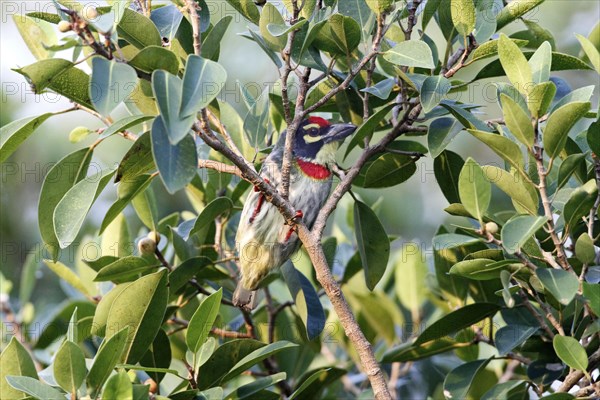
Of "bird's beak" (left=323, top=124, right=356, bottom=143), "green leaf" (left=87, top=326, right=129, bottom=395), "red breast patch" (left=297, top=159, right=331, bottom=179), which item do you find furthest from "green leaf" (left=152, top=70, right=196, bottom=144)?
"red breast patch" (left=297, top=159, right=331, bottom=179)

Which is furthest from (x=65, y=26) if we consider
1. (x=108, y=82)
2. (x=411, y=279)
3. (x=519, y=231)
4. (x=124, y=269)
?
(x=411, y=279)

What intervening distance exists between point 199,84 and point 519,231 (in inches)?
33.2

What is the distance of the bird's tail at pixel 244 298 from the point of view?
3.04 m

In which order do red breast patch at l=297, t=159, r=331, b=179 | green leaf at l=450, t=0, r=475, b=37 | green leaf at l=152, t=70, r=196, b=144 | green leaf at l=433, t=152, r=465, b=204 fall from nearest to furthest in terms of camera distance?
green leaf at l=152, t=70, r=196, b=144, green leaf at l=450, t=0, r=475, b=37, green leaf at l=433, t=152, r=465, b=204, red breast patch at l=297, t=159, r=331, b=179

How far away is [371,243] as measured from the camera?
2824 millimetres

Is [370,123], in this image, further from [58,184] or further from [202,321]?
[58,184]

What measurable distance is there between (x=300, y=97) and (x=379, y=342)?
5.98ft

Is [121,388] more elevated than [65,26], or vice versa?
[65,26]

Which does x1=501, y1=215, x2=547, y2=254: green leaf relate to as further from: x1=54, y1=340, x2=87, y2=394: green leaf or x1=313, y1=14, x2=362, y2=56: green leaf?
x1=54, y1=340, x2=87, y2=394: green leaf

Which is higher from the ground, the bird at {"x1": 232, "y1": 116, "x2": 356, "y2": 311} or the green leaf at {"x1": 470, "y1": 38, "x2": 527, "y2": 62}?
the green leaf at {"x1": 470, "y1": 38, "x2": 527, "y2": 62}

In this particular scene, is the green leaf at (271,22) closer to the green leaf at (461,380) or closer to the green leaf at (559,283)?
the green leaf at (559,283)

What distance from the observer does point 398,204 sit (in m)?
5.15

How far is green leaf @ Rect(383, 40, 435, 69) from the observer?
2230 mm

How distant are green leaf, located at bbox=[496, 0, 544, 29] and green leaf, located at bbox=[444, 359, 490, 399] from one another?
1066 millimetres
